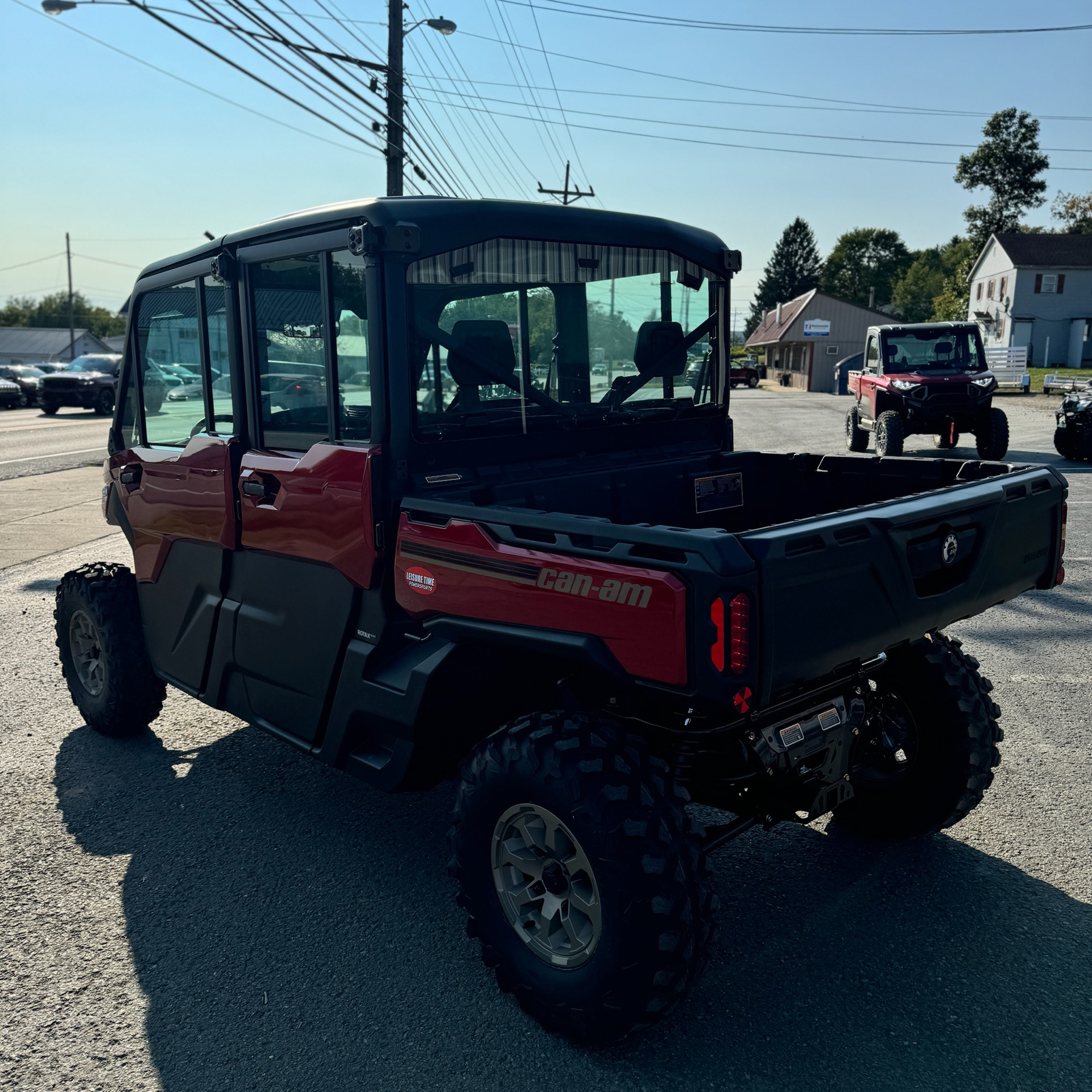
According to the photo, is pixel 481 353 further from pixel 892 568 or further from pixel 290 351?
pixel 892 568

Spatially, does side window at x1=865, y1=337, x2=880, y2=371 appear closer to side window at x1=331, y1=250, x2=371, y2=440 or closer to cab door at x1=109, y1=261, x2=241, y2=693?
cab door at x1=109, y1=261, x2=241, y2=693

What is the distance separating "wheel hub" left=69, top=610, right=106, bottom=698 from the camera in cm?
483

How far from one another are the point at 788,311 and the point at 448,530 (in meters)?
74.9

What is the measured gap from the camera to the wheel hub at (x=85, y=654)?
4.83 meters

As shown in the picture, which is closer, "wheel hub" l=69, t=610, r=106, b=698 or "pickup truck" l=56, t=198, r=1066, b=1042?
"pickup truck" l=56, t=198, r=1066, b=1042

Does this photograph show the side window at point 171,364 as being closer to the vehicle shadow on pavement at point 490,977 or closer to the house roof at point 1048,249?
the vehicle shadow on pavement at point 490,977

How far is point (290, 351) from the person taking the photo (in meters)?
3.53

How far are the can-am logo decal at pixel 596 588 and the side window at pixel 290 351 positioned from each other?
1.20 metres

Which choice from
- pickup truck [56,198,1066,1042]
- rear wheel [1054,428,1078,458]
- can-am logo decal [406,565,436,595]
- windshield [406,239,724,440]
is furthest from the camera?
rear wheel [1054,428,1078,458]

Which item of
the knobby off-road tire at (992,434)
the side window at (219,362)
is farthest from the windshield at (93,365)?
the side window at (219,362)

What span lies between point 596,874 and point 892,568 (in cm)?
114

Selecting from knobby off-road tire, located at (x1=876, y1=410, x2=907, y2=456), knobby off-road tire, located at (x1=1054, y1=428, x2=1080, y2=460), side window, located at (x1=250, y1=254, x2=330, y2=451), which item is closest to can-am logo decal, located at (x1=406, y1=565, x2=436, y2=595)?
side window, located at (x1=250, y1=254, x2=330, y2=451)

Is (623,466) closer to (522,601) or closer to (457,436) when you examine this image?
(457,436)

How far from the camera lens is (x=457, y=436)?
3.41 meters
